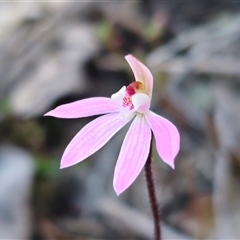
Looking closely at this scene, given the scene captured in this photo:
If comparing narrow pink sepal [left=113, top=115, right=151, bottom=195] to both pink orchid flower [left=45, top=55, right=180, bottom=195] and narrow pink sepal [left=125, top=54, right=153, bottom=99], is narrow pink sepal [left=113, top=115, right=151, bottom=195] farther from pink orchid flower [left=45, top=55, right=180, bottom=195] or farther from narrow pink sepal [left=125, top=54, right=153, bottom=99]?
narrow pink sepal [left=125, top=54, right=153, bottom=99]

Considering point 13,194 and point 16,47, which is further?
point 16,47

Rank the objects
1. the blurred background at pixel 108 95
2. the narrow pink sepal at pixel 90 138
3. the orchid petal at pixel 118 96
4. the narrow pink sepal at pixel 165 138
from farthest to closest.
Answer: the blurred background at pixel 108 95 < the orchid petal at pixel 118 96 < the narrow pink sepal at pixel 90 138 < the narrow pink sepal at pixel 165 138

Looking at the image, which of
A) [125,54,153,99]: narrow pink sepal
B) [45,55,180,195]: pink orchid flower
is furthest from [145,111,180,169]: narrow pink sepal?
[125,54,153,99]: narrow pink sepal

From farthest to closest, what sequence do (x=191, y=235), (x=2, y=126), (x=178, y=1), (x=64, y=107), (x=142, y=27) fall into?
(x=178, y=1) → (x=142, y=27) → (x=2, y=126) → (x=191, y=235) → (x=64, y=107)

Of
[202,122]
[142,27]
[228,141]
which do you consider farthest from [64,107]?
[142,27]

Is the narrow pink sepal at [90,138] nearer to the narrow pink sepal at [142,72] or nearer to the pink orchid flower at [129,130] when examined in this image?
the pink orchid flower at [129,130]

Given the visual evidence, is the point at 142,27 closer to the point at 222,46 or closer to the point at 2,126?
the point at 222,46

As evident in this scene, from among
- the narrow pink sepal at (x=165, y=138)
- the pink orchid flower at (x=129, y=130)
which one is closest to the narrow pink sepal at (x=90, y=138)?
the pink orchid flower at (x=129, y=130)
